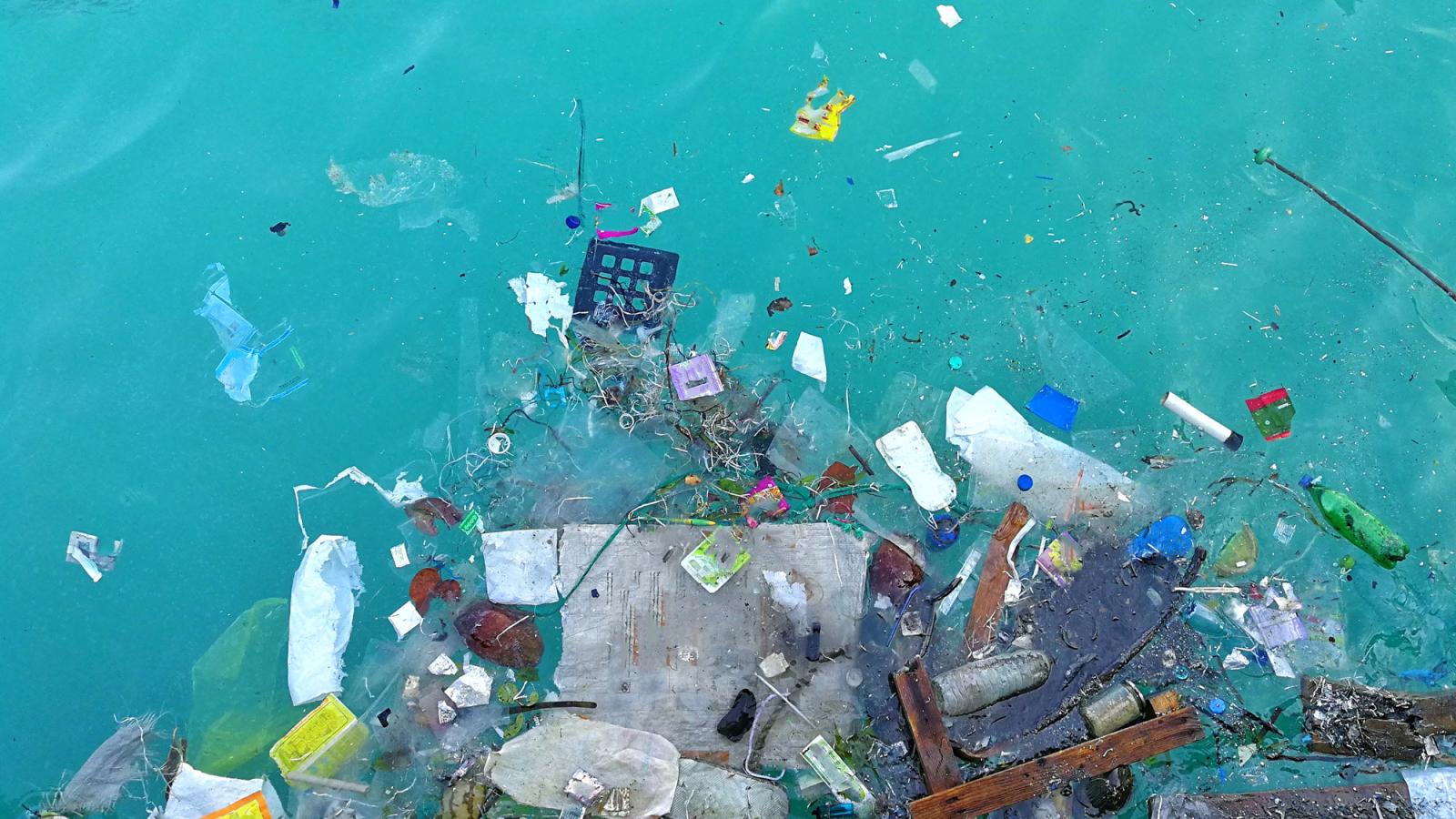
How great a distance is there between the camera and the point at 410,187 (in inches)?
145

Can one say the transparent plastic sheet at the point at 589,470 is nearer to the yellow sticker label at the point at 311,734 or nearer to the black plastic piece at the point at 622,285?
the black plastic piece at the point at 622,285

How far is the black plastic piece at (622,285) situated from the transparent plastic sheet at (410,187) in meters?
0.57

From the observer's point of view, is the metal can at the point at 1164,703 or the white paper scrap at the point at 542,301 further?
the white paper scrap at the point at 542,301

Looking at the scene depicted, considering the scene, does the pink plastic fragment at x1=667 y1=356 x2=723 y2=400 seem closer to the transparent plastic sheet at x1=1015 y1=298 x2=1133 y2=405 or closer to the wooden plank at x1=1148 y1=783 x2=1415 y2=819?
the transparent plastic sheet at x1=1015 y1=298 x2=1133 y2=405

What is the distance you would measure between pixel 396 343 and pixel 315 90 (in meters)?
1.30

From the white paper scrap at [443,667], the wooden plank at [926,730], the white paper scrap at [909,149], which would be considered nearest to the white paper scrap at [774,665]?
the wooden plank at [926,730]

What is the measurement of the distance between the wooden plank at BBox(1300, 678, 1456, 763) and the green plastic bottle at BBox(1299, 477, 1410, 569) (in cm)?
59

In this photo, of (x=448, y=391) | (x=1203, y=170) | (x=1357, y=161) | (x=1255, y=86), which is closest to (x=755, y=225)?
(x=448, y=391)

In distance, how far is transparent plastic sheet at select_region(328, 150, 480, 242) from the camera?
368 cm

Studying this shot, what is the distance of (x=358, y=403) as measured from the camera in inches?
143

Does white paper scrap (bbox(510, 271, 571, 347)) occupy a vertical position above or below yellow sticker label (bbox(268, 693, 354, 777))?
above

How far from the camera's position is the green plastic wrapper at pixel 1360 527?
3502 millimetres

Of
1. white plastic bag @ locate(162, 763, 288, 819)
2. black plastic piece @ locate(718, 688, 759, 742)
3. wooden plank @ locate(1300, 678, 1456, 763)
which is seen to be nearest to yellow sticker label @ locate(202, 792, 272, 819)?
white plastic bag @ locate(162, 763, 288, 819)

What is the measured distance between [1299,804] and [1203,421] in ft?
5.56
